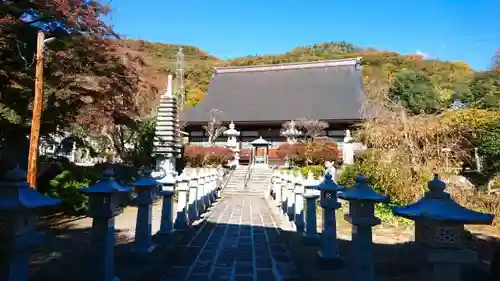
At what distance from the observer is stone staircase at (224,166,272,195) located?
54.4ft

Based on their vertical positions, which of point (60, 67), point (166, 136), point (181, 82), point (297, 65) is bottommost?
point (166, 136)

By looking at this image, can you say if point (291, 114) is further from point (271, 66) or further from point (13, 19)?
point (13, 19)

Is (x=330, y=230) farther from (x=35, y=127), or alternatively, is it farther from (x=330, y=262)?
(x=35, y=127)

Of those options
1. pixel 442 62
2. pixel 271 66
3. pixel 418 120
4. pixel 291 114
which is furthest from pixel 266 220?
pixel 442 62

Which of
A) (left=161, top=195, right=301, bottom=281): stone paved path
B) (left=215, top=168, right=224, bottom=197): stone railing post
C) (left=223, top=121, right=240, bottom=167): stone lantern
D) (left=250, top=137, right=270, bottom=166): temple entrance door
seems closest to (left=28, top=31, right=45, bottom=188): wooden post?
(left=161, top=195, right=301, bottom=281): stone paved path

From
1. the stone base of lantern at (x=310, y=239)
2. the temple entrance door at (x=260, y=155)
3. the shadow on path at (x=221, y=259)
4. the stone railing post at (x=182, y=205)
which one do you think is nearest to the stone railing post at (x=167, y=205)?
the shadow on path at (x=221, y=259)

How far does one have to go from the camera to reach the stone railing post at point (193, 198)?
24.5 ft

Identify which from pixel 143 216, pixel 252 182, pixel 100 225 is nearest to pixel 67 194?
pixel 143 216

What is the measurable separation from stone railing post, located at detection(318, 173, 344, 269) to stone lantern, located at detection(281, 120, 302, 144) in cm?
1756

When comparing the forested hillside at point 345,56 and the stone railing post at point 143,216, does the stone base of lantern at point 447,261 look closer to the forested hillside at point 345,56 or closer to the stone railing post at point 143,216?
the stone railing post at point 143,216

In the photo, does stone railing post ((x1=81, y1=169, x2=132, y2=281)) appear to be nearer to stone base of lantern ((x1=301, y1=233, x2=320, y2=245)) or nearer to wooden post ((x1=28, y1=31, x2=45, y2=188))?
stone base of lantern ((x1=301, y1=233, x2=320, y2=245))

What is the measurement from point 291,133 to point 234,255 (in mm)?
16873

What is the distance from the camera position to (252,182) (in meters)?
17.8

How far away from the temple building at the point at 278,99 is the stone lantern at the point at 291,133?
4.32ft
